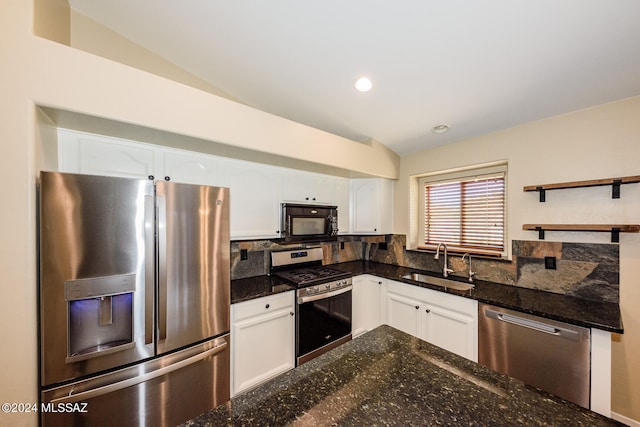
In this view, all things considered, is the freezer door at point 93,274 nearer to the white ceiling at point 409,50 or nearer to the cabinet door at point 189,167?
the cabinet door at point 189,167

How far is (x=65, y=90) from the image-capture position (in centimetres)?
129

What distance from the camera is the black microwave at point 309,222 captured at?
8.14ft

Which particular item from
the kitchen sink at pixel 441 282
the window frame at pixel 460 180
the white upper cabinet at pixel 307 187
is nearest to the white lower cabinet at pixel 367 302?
the kitchen sink at pixel 441 282

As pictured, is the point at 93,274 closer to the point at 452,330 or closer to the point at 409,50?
the point at 409,50

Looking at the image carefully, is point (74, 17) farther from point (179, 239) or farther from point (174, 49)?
point (179, 239)

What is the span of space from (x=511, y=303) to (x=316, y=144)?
2096 mm

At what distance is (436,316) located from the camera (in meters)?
2.29

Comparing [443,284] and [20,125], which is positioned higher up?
[20,125]

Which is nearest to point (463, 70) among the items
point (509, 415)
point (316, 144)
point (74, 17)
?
point (316, 144)

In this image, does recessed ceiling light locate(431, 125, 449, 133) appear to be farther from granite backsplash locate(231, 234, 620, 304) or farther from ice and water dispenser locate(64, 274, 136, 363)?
ice and water dispenser locate(64, 274, 136, 363)

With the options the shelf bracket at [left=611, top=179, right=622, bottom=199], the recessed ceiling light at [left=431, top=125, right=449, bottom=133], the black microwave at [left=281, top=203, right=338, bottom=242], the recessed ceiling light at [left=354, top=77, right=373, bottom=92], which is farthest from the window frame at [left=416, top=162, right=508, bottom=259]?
the recessed ceiling light at [left=354, top=77, right=373, bottom=92]

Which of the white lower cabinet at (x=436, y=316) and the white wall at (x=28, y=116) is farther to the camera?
the white lower cabinet at (x=436, y=316)

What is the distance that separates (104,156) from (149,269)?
2.85 feet

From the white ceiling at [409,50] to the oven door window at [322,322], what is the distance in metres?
1.94
